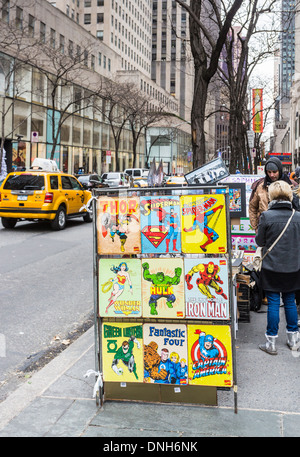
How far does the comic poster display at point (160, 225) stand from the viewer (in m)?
3.92

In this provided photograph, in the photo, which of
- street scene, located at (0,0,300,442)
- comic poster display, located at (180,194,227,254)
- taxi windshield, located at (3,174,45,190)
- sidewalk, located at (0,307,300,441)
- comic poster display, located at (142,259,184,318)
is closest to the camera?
sidewalk, located at (0,307,300,441)

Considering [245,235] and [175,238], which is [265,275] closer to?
[175,238]

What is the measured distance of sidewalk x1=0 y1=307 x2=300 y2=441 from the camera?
3502 mm

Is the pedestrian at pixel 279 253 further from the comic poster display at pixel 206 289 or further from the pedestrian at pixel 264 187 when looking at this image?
the pedestrian at pixel 264 187

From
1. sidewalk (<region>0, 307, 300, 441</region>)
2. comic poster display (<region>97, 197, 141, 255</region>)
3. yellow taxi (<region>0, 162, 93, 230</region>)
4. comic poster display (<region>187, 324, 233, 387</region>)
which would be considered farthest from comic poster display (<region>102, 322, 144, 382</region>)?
yellow taxi (<region>0, 162, 93, 230</region>)

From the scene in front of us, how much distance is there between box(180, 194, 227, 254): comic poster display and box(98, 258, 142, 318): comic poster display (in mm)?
482

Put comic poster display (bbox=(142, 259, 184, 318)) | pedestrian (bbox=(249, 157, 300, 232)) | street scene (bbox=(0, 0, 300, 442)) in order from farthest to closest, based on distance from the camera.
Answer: pedestrian (bbox=(249, 157, 300, 232))
comic poster display (bbox=(142, 259, 184, 318))
street scene (bbox=(0, 0, 300, 442))

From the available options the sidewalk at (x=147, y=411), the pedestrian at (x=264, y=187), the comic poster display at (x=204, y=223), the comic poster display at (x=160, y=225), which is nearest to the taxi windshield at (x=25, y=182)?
the pedestrian at (x=264, y=187)

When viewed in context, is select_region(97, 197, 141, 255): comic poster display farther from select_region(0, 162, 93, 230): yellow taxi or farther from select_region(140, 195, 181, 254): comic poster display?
select_region(0, 162, 93, 230): yellow taxi

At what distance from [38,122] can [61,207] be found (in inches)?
1045

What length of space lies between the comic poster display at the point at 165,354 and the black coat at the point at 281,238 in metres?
1.47

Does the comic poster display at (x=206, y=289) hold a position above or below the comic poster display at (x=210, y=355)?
above
